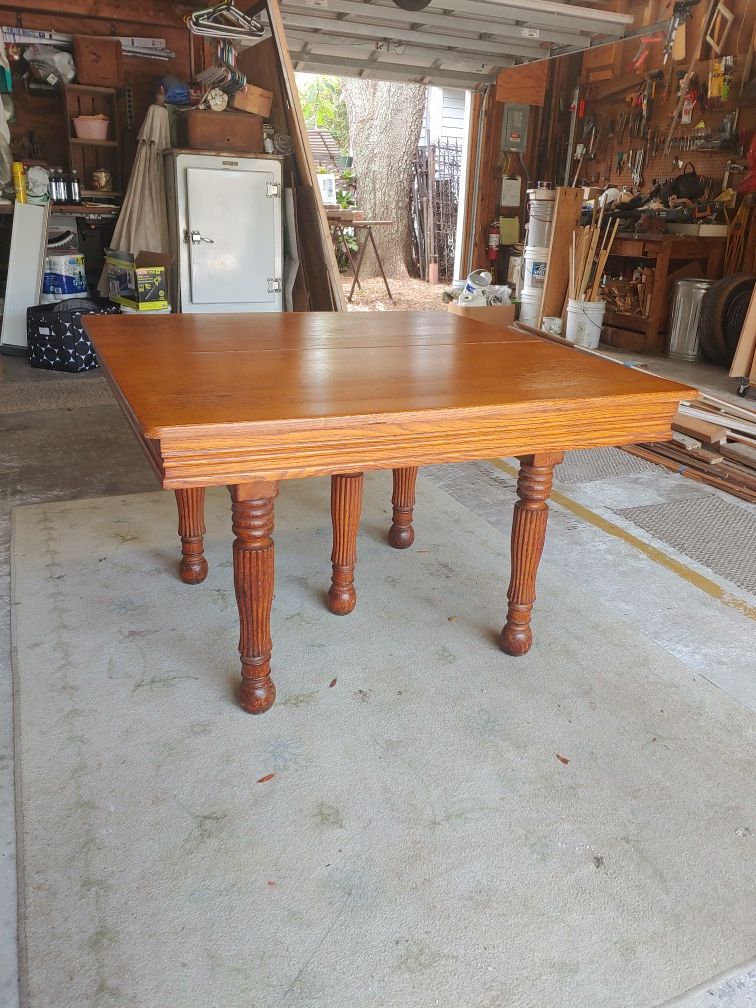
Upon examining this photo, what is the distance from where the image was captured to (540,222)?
7.31m

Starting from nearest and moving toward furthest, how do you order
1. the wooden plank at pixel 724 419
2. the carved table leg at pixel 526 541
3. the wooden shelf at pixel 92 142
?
the carved table leg at pixel 526 541, the wooden plank at pixel 724 419, the wooden shelf at pixel 92 142

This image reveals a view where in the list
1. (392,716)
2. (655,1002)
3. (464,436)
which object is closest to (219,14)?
(464,436)

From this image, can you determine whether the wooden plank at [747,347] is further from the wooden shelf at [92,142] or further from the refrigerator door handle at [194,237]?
the wooden shelf at [92,142]

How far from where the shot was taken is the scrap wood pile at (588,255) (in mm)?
6852

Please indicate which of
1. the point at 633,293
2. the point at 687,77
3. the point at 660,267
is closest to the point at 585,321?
the point at 633,293

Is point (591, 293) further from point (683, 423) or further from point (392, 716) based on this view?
point (392, 716)

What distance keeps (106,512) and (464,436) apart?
1913 millimetres

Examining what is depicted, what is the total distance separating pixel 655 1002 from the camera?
4.06ft

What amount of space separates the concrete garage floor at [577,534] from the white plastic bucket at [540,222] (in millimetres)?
3995

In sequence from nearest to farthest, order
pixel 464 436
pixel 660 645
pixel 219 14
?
pixel 464 436, pixel 660 645, pixel 219 14

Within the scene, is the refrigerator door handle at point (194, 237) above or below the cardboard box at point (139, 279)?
above

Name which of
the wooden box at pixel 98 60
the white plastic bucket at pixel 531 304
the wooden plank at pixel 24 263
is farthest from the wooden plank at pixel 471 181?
the wooden plank at pixel 24 263

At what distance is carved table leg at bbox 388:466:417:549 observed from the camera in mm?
2674

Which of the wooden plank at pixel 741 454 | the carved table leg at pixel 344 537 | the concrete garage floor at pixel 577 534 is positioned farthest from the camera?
the wooden plank at pixel 741 454
